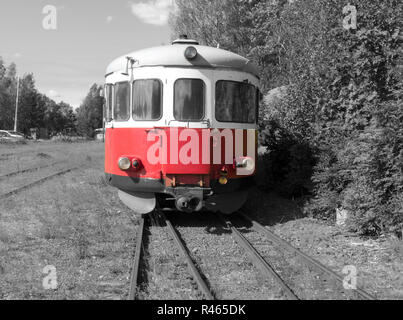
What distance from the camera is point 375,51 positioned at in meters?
8.10

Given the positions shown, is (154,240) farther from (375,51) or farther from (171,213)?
(375,51)

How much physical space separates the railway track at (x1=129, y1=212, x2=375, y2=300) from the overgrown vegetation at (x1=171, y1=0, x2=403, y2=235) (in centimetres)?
150

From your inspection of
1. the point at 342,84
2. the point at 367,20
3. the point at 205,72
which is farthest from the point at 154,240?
the point at 367,20

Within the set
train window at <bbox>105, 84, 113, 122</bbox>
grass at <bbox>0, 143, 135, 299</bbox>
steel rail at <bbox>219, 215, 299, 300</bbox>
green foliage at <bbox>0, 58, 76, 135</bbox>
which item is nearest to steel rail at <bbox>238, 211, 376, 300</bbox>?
steel rail at <bbox>219, 215, 299, 300</bbox>

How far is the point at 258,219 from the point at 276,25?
867cm

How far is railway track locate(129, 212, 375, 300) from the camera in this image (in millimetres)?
4711

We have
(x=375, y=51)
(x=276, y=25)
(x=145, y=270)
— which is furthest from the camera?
(x=276, y=25)

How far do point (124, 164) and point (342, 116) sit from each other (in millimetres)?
4254

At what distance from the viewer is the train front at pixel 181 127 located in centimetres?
757

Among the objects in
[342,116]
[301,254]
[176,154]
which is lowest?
[301,254]

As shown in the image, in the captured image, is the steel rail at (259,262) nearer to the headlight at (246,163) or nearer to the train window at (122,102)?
the headlight at (246,163)

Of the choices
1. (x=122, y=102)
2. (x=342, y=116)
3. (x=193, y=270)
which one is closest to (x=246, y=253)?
(x=193, y=270)

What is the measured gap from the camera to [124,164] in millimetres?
7699

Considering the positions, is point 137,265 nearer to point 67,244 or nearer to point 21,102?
point 67,244
